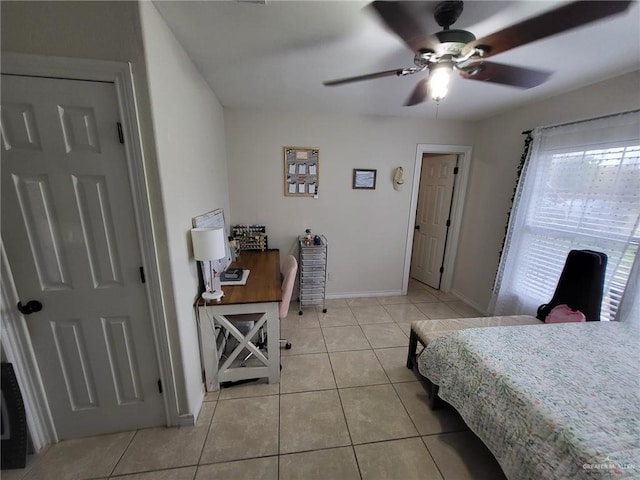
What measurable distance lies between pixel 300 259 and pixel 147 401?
1.90m

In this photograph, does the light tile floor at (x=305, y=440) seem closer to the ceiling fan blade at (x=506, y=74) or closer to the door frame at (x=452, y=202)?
the door frame at (x=452, y=202)

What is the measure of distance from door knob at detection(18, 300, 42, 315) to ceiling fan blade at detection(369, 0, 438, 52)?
2.23 m

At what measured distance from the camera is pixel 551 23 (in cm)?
117

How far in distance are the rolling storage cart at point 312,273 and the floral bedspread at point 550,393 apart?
1.52 m

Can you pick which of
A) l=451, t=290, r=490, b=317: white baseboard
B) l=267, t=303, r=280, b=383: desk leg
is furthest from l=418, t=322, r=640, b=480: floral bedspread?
l=451, t=290, r=490, b=317: white baseboard

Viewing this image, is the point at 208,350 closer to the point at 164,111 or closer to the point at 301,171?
the point at 164,111

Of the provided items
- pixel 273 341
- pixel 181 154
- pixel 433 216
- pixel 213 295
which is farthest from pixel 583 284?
pixel 181 154

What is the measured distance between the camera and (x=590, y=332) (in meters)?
1.58

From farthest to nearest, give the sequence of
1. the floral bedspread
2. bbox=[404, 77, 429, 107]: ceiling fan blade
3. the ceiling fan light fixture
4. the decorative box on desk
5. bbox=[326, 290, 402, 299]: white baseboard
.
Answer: bbox=[326, 290, 402, 299]: white baseboard < the decorative box on desk < bbox=[404, 77, 429, 107]: ceiling fan blade < the ceiling fan light fixture < the floral bedspread

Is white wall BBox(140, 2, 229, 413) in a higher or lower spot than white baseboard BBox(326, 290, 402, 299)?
higher

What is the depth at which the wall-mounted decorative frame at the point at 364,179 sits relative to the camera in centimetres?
304

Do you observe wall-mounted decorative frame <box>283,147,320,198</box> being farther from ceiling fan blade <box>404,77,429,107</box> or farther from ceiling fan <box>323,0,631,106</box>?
ceiling fan <box>323,0,631,106</box>

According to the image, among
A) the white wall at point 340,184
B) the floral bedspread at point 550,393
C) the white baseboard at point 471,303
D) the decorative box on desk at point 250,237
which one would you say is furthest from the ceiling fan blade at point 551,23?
the white baseboard at point 471,303

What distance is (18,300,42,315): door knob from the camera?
3.99 ft
